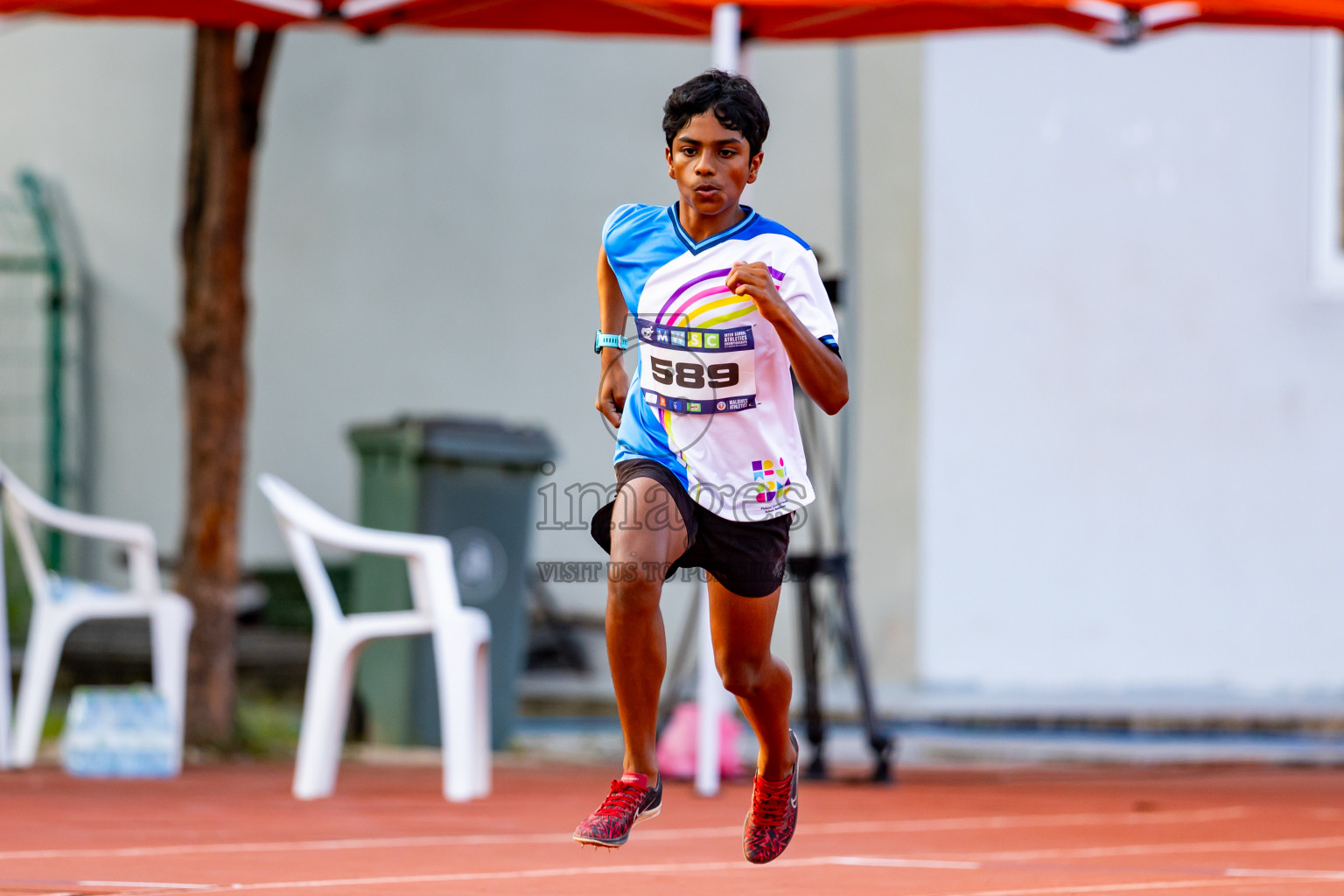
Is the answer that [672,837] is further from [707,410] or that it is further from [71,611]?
[71,611]

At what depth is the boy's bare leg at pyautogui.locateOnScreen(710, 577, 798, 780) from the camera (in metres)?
3.33

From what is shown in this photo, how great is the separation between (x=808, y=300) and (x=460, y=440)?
15.1ft

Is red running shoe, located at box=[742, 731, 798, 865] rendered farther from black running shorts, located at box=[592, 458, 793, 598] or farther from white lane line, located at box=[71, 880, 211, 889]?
Answer: white lane line, located at box=[71, 880, 211, 889]

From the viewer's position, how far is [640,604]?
320 cm

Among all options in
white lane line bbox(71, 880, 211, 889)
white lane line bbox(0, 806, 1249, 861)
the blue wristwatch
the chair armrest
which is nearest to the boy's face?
the blue wristwatch

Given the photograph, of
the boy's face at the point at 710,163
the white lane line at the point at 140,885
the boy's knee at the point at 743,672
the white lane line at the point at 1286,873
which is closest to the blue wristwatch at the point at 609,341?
the boy's face at the point at 710,163

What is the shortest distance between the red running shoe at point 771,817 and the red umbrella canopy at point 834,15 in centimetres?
287

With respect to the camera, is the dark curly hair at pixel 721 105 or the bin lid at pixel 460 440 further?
the bin lid at pixel 460 440

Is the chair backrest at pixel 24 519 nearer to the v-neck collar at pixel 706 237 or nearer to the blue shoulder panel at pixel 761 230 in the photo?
the v-neck collar at pixel 706 237

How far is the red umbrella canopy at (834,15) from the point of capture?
5.61 m

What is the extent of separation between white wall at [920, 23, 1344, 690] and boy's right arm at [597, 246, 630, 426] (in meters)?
5.42

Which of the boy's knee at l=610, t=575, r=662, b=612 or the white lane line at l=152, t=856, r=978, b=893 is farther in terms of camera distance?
the white lane line at l=152, t=856, r=978, b=893

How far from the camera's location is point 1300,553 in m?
8.91

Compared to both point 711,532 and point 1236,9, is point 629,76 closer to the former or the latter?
point 1236,9
